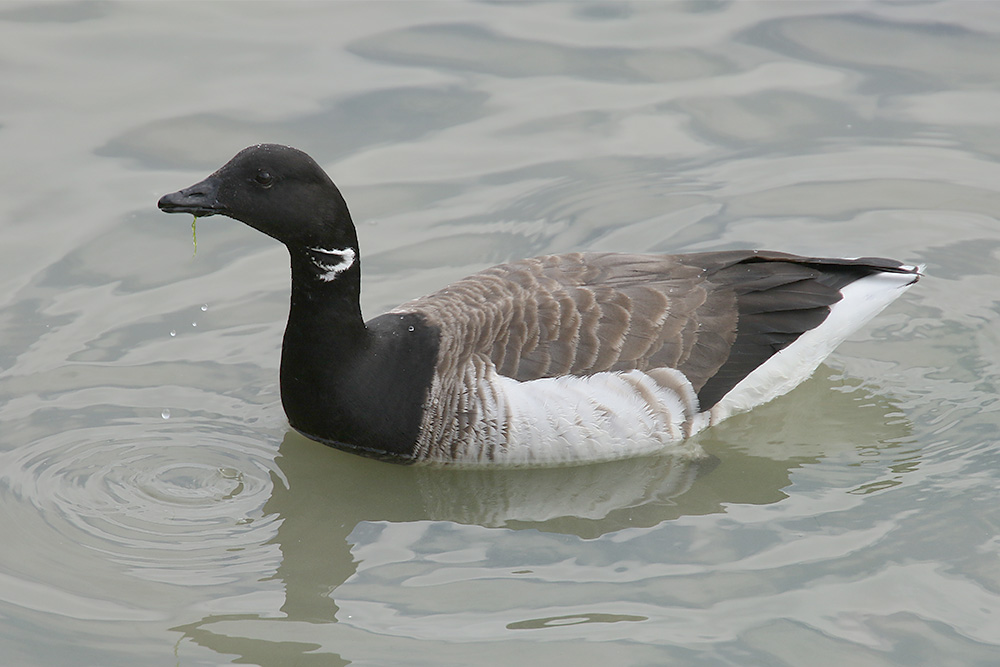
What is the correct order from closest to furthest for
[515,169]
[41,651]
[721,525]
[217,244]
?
[41,651] → [721,525] → [217,244] → [515,169]

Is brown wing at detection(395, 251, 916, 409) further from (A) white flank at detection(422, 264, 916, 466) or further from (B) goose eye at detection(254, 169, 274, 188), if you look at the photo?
(B) goose eye at detection(254, 169, 274, 188)

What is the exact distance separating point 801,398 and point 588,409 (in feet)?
6.78

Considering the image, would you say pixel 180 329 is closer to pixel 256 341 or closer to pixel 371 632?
pixel 256 341

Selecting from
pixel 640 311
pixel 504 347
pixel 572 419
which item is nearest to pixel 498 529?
pixel 572 419

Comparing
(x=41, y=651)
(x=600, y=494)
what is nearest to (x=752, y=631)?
(x=600, y=494)

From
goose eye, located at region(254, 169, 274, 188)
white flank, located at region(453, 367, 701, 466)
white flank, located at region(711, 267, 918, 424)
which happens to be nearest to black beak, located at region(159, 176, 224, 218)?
goose eye, located at region(254, 169, 274, 188)

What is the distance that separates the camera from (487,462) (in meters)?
8.57

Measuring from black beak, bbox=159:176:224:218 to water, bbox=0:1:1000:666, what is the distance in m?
1.81

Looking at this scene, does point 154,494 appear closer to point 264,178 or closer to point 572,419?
point 264,178

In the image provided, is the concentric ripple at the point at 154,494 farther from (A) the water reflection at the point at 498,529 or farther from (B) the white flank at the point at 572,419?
(B) the white flank at the point at 572,419

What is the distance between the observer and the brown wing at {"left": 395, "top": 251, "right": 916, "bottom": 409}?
846 centimetres

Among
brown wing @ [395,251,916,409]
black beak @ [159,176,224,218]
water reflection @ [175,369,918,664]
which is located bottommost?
water reflection @ [175,369,918,664]

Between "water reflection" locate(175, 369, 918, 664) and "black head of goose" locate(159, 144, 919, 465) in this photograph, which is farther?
"black head of goose" locate(159, 144, 919, 465)

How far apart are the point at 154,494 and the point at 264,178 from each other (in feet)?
7.27
